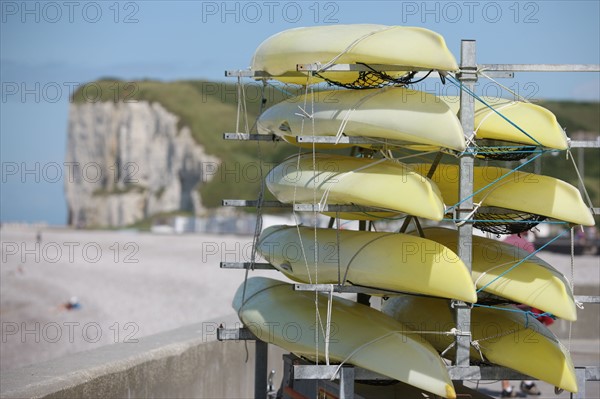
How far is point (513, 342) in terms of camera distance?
20.2ft

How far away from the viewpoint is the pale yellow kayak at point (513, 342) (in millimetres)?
6000

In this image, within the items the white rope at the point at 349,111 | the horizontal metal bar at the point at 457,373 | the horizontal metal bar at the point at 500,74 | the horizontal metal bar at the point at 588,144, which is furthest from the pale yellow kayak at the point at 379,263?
the horizontal metal bar at the point at 500,74

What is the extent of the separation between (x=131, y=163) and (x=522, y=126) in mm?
85654

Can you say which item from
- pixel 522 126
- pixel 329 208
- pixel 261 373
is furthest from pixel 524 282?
pixel 261 373

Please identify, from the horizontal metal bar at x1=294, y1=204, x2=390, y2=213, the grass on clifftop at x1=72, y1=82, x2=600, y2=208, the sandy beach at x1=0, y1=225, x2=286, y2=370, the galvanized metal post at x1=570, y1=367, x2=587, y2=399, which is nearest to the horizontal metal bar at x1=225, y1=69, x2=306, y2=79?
the horizontal metal bar at x1=294, y1=204, x2=390, y2=213

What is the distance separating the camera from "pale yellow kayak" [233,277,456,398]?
19.0 feet

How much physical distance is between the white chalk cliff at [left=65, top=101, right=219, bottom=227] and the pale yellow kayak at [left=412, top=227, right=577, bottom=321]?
7929cm

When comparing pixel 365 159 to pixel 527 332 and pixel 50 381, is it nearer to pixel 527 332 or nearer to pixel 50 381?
pixel 527 332

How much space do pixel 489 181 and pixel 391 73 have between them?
3.20 ft

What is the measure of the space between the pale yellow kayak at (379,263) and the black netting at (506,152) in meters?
0.67

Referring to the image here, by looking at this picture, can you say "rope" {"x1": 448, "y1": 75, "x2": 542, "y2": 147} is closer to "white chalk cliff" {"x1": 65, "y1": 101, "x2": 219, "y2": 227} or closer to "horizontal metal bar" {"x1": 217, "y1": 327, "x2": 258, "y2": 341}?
"horizontal metal bar" {"x1": 217, "y1": 327, "x2": 258, "y2": 341}

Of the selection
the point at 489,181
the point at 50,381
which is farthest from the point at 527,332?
the point at 50,381

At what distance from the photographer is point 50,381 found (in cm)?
596

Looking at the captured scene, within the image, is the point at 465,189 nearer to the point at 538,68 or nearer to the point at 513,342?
the point at 538,68
